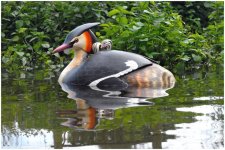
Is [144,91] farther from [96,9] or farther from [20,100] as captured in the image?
[96,9]

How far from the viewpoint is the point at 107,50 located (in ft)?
31.7

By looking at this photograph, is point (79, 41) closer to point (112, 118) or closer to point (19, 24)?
point (112, 118)

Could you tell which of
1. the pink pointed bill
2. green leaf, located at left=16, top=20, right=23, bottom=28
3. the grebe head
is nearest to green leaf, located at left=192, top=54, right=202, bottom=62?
the grebe head

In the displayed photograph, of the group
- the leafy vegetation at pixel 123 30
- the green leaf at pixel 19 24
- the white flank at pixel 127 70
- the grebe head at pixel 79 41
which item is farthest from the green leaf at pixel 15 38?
the white flank at pixel 127 70

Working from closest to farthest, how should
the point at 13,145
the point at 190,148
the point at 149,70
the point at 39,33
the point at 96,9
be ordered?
the point at 190,148 → the point at 13,145 → the point at 149,70 → the point at 39,33 → the point at 96,9

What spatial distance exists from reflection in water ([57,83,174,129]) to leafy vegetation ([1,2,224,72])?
2316 millimetres

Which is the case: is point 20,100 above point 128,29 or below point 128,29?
below

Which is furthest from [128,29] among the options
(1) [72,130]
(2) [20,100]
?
(1) [72,130]

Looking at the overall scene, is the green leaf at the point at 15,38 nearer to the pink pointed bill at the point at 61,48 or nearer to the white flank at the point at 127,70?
the pink pointed bill at the point at 61,48

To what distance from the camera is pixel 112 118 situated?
7004 millimetres

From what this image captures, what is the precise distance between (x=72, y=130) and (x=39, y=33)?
23.7 ft

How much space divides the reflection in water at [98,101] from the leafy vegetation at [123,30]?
232 cm

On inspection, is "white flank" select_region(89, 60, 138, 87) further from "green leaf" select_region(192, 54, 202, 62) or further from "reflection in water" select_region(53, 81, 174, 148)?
"green leaf" select_region(192, 54, 202, 62)

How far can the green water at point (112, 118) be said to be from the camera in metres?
6.05
